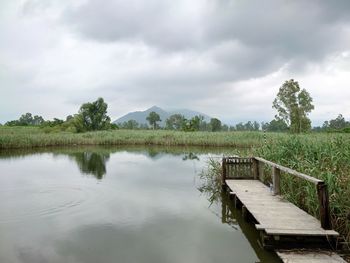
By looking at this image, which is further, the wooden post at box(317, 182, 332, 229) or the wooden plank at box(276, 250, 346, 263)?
the wooden post at box(317, 182, 332, 229)

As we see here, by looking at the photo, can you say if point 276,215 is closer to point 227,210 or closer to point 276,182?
point 276,182

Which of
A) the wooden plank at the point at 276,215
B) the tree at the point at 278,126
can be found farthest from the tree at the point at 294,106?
the wooden plank at the point at 276,215

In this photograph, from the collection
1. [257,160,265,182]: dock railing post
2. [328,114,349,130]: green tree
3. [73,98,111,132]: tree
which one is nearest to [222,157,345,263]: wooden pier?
[257,160,265,182]: dock railing post

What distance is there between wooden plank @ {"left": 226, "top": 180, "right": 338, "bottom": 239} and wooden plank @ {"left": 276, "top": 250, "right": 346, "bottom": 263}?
0.22m

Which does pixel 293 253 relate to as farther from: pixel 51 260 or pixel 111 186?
pixel 111 186

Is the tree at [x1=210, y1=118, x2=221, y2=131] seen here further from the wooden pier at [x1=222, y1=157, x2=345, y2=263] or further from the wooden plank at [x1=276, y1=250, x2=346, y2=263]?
the wooden plank at [x1=276, y1=250, x2=346, y2=263]

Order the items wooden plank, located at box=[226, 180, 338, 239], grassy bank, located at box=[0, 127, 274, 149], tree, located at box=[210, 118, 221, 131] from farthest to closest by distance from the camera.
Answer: tree, located at box=[210, 118, 221, 131] < grassy bank, located at box=[0, 127, 274, 149] < wooden plank, located at box=[226, 180, 338, 239]

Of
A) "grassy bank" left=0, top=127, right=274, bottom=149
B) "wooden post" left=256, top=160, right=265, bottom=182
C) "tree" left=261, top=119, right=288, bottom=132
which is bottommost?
"wooden post" left=256, top=160, right=265, bottom=182

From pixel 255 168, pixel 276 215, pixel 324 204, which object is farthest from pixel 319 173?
pixel 255 168

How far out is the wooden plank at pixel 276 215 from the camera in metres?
4.18

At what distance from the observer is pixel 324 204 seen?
424 cm

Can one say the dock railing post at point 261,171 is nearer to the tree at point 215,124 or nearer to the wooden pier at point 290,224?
the wooden pier at point 290,224

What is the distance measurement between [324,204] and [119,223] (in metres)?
Result: 3.54

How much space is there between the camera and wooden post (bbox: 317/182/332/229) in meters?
4.23
